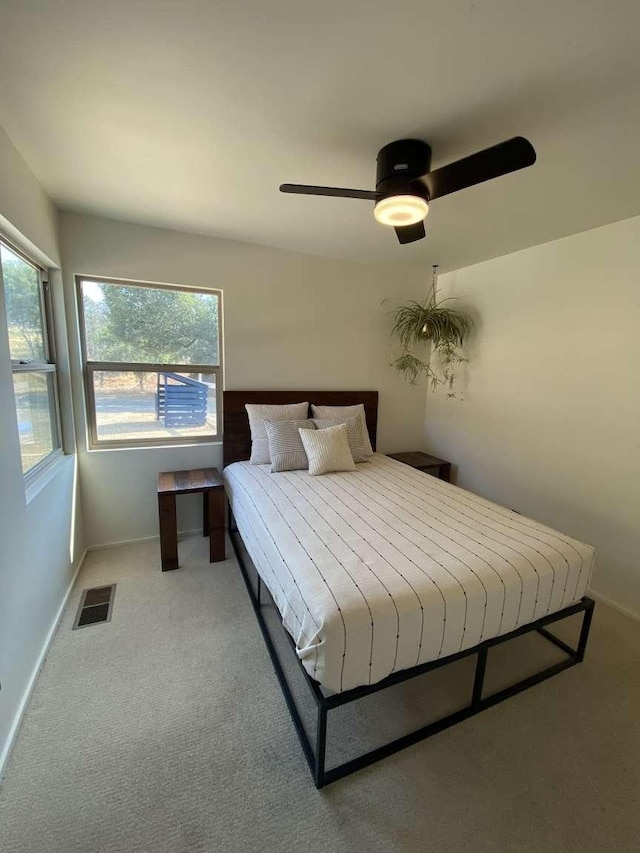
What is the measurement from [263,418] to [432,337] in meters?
1.85

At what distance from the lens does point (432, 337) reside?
350 centimetres

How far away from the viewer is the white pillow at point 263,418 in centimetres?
296

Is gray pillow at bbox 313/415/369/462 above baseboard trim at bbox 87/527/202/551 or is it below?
above

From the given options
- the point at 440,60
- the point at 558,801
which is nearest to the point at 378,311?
the point at 440,60

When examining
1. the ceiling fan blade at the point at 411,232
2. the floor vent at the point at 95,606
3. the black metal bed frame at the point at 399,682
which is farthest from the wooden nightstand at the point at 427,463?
the floor vent at the point at 95,606

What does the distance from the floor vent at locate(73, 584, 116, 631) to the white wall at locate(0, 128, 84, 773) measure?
A: 5.2 inches

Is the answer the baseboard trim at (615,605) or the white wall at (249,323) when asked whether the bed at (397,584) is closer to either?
the baseboard trim at (615,605)

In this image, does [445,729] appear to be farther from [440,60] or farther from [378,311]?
[378,311]

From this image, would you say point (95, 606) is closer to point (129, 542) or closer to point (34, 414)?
point (129, 542)

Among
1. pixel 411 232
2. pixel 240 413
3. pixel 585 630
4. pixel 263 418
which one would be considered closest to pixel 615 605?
pixel 585 630

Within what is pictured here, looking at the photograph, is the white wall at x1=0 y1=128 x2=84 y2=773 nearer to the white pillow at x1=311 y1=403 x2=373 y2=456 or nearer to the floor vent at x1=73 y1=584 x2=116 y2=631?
the floor vent at x1=73 y1=584 x2=116 y2=631

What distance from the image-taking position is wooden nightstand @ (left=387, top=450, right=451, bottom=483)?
350 cm

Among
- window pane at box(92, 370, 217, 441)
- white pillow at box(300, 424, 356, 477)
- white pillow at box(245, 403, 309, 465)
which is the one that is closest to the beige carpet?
white pillow at box(300, 424, 356, 477)

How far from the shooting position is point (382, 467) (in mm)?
3043
